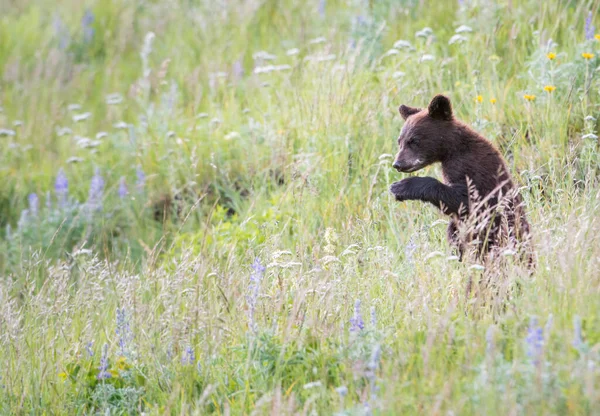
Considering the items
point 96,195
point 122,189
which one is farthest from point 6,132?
point 122,189

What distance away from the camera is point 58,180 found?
295 inches

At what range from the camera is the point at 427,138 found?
490 centimetres

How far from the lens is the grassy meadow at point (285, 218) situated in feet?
11.3

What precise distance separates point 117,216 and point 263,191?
1545mm

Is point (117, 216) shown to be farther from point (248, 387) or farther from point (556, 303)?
point (556, 303)

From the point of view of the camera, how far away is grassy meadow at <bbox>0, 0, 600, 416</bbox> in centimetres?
345

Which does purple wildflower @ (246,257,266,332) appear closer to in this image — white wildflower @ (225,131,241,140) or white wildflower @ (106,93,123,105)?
white wildflower @ (225,131,241,140)

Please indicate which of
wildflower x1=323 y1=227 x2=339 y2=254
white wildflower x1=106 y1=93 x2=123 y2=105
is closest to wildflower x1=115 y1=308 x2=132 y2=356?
wildflower x1=323 y1=227 x2=339 y2=254

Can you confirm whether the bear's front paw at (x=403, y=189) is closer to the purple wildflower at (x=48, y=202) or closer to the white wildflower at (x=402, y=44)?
the white wildflower at (x=402, y=44)

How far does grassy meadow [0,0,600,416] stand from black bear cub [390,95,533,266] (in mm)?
167

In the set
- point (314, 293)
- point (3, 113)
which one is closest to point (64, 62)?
point (3, 113)

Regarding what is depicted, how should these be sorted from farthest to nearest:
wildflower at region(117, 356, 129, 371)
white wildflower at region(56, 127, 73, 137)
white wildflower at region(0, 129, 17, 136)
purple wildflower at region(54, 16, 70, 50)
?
purple wildflower at region(54, 16, 70, 50) < white wildflower at region(56, 127, 73, 137) < white wildflower at region(0, 129, 17, 136) < wildflower at region(117, 356, 129, 371)

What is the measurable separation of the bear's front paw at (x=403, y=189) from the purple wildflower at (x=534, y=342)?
1.62 metres

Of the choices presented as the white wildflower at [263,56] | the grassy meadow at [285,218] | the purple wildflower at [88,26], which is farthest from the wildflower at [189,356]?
the purple wildflower at [88,26]
